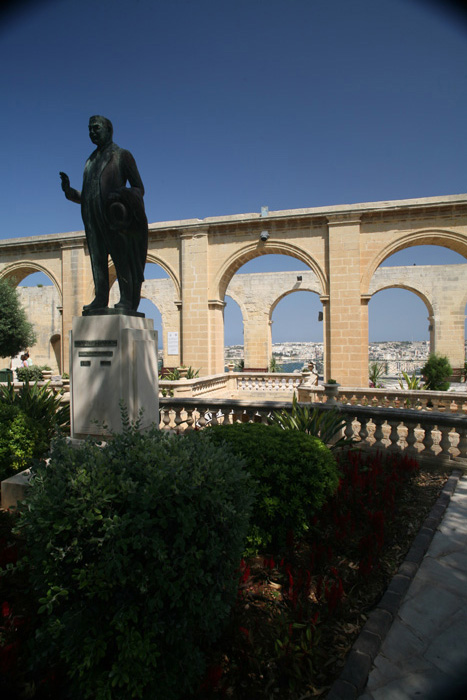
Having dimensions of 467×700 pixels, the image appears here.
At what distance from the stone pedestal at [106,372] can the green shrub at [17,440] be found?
43 centimetres

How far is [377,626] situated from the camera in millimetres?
1801

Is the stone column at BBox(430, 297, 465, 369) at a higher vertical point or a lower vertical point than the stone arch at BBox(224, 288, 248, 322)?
lower

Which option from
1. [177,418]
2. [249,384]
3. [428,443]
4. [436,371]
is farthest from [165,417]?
[436,371]

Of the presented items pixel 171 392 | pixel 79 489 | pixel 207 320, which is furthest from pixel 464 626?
pixel 207 320

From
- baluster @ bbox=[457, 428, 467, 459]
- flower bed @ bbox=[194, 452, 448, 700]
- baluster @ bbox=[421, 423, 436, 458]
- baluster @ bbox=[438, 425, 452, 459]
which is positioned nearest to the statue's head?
flower bed @ bbox=[194, 452, 448, 700]

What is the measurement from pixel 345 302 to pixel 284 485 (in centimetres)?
1018

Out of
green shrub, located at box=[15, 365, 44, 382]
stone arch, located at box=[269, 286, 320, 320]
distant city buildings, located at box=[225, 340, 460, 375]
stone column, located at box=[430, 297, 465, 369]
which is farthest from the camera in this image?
distant city buildings, located at box=[225, 340, 460, 375]

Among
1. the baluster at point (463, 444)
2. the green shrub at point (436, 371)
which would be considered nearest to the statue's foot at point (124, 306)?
the baluster at point (463, 444)

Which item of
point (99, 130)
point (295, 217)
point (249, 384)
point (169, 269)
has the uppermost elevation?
point (295, 217)

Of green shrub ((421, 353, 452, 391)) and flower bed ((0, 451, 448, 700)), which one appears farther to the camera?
green shrub ((421, 353, 452, 391))

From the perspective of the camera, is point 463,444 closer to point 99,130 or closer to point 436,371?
point 99,130

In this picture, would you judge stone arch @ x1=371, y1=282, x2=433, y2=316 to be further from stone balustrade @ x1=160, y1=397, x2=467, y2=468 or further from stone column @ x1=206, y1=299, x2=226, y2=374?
stone balustrade @ x1=160, y1=397, x2=467, y2=468

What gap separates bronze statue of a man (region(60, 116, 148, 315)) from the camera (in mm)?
3572

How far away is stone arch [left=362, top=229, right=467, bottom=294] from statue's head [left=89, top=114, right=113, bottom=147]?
9.88m
